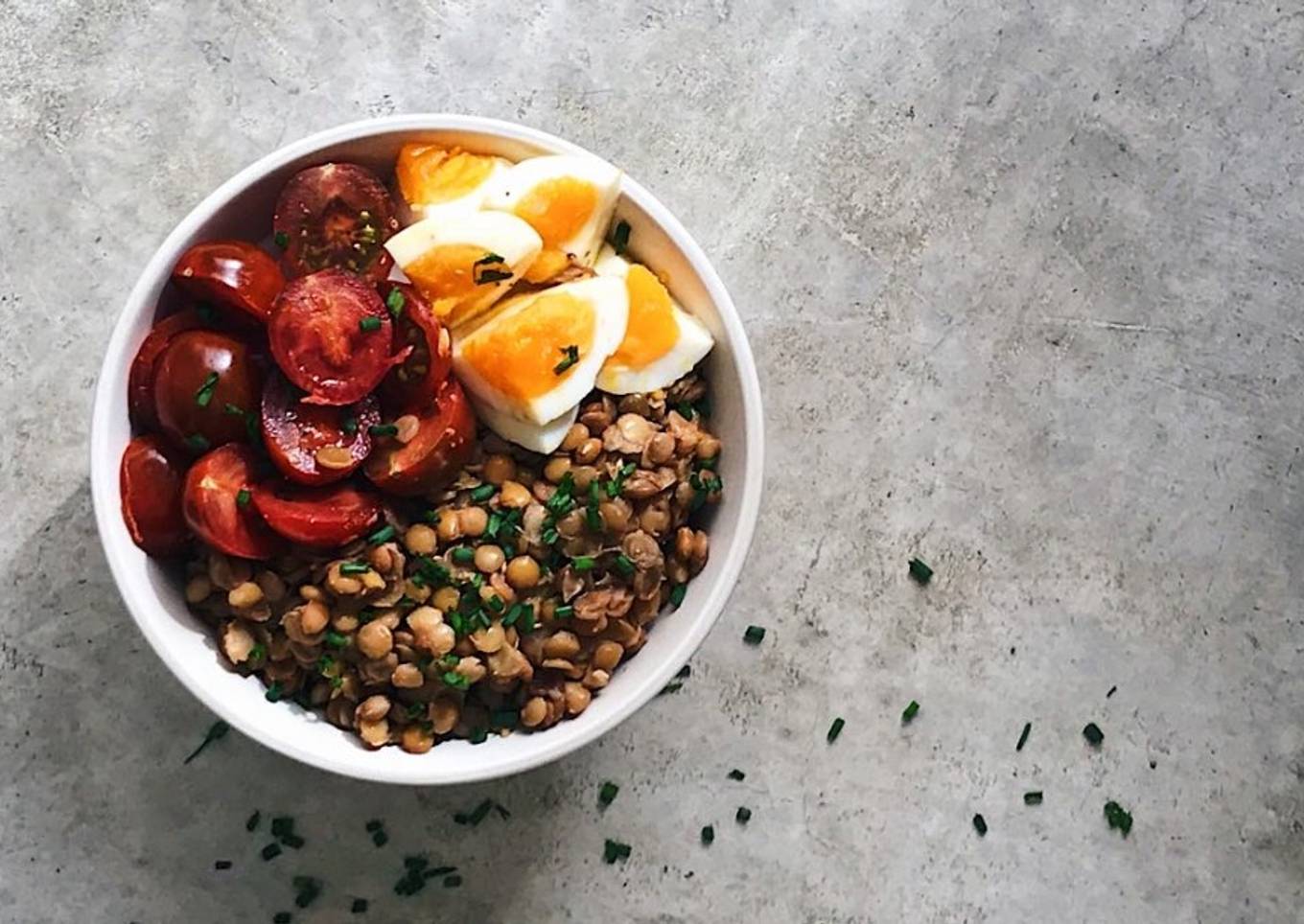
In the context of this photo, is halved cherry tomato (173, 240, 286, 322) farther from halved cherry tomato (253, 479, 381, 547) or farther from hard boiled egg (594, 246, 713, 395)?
hard boiled egg (594, 246, 713, 395)

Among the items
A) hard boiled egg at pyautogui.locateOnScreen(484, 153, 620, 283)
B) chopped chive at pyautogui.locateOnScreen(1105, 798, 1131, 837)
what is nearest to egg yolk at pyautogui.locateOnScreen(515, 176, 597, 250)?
hard boiled egg at pyautogui.locateOnScreen(484, 153, 620, 283)

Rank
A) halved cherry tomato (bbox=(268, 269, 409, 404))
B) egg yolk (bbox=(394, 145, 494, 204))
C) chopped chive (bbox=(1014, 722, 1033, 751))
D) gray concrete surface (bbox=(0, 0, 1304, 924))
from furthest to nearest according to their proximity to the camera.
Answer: chopped chive (bbox=(1014, 722, 1033, 751)), gray concrete surface (bbox=(0, 0, 1304, 924)), egg yolk (bbox=(394, 145, 494, 204)), halved cherry tomato (bbox=(268, 269, 409, 404))

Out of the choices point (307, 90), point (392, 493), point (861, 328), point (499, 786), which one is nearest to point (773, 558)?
point (861, 328)

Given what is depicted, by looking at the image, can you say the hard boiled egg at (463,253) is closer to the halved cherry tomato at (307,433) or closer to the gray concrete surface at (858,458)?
the halved cherry tomato at (307,433)

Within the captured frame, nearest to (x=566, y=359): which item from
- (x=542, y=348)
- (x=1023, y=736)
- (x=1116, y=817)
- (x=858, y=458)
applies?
(x=542, y=348)

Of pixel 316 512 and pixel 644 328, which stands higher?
pixel 644 328

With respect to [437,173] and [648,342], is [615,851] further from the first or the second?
[437,173]
